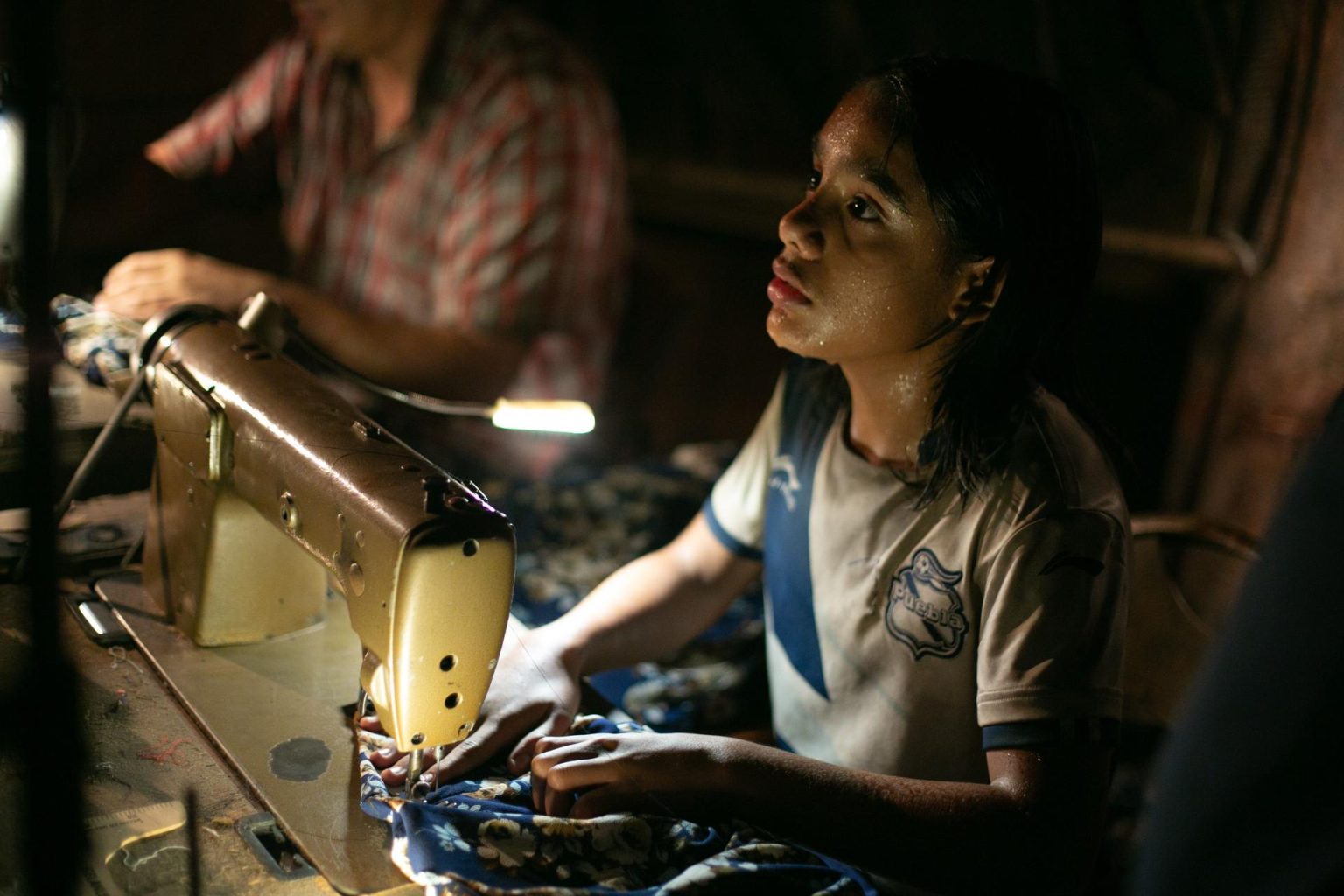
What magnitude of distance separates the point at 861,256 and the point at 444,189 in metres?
1.60

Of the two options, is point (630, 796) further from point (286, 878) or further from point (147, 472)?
point (147, 472)

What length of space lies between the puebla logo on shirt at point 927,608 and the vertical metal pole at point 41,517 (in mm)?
821

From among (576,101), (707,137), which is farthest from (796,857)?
(707,137)

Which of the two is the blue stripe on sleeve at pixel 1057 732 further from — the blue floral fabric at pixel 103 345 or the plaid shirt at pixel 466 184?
the plaid shirt at pixel 466 184

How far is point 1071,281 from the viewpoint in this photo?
45.8 inches

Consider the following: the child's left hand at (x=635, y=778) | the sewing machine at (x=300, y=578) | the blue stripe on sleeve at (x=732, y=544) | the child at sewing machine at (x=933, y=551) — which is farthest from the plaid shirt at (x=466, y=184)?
the child's left hand at (x=635, y=778)

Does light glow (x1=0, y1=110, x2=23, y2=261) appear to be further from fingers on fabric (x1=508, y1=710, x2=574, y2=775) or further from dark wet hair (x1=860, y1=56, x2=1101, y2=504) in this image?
dark wet hair (x1=860, y1=56, x2=1101, y2=504)

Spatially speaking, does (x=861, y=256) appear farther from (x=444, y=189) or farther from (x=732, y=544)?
(x=444, y=189)

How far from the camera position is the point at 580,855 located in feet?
3.23

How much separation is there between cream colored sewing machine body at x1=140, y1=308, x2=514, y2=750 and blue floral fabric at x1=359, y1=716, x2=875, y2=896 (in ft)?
0.25

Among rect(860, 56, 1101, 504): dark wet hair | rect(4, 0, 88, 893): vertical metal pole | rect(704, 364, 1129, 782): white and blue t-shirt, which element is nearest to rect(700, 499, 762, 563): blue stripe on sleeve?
rect(704, 364, 1129, 782): white and blue t-shirt

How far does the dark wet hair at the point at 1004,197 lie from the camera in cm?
111

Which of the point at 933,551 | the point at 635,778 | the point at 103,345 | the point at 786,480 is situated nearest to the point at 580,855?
the point at 635,778

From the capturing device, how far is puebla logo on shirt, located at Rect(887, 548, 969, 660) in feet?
3.96
